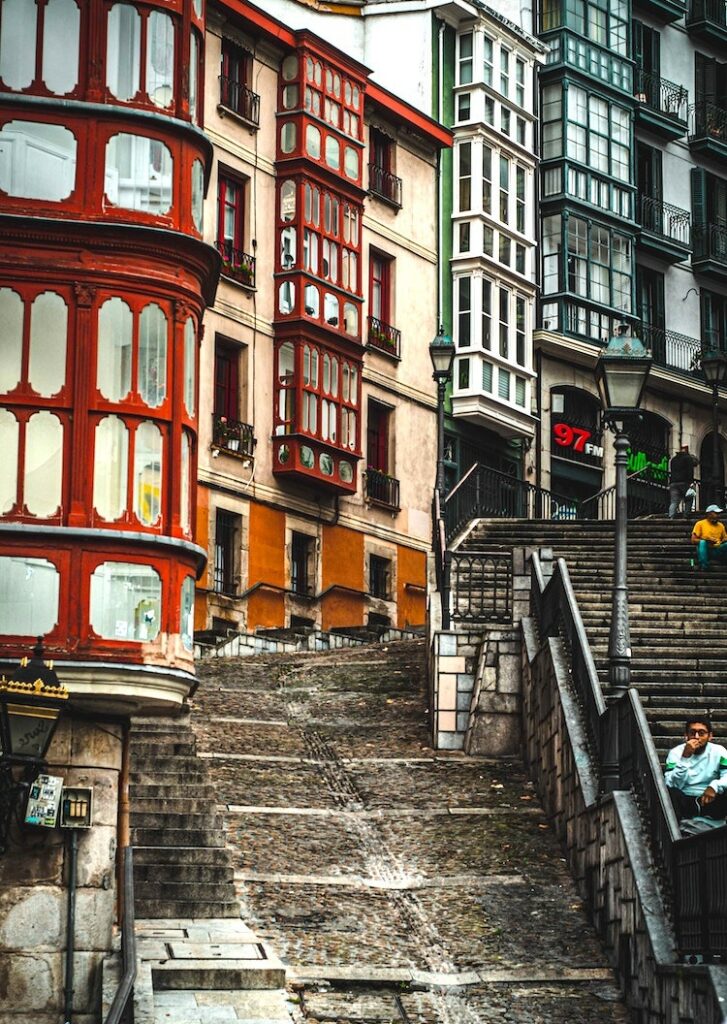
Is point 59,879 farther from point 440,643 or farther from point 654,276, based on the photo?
point 654,276

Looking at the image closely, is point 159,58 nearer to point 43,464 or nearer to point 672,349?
point 43,464

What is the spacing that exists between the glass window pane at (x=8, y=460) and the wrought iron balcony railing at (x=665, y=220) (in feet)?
129

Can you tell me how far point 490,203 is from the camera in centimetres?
4841

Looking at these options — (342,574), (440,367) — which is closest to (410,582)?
(342,574)

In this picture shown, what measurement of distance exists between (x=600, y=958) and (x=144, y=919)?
12.5 ft

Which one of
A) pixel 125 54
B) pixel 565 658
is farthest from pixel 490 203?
pixel 125 54

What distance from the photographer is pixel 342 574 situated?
42.6 meters

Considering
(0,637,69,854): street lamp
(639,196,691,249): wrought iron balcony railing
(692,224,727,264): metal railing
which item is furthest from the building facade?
(0,637,69,854): street lamp

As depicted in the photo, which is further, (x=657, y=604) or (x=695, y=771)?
(x=657, y=604)

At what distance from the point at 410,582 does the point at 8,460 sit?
2876 cm

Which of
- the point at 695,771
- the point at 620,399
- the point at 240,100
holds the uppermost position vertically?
the point at 240,100

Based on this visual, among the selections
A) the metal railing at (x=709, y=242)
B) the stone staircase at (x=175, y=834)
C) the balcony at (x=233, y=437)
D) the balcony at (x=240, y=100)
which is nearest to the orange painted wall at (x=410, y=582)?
the balcony at (x=233, y=437)

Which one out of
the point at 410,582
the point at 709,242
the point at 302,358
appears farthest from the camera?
the point at 709,242

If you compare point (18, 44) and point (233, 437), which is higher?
point (233, 437)
